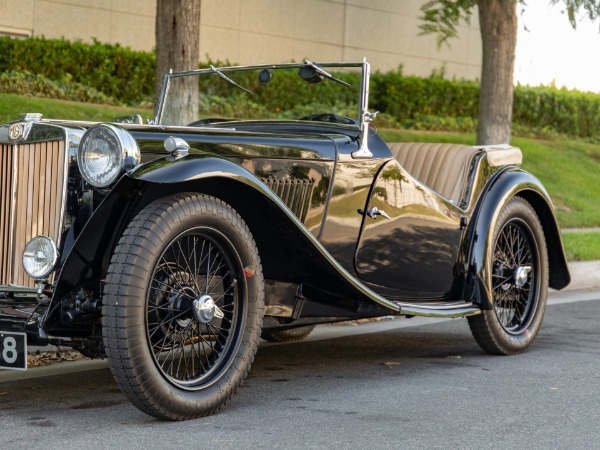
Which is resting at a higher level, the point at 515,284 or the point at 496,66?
the point at 496,66

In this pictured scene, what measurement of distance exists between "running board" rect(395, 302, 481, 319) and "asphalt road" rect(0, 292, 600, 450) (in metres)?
0.32

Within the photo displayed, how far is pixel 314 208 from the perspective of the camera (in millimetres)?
5016

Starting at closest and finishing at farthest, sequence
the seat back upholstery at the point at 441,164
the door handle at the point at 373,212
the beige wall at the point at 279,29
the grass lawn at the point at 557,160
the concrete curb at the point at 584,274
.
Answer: the door handle at the point at 373,212
the seat back upholstery at the point at 441,164
the concrete curb at the point at 584,274
the grass lawn at the point at 557,160
the beige wall at the point at 279,29

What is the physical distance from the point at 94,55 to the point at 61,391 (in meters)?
9.93

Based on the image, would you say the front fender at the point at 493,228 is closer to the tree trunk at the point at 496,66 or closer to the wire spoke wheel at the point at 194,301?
the wire spoke wheel at the point at 194,301

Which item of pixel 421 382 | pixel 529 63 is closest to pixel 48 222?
pixel 421 382

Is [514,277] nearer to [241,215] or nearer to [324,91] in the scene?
[241,215]

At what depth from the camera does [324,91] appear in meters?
17.4

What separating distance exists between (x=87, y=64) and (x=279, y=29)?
17.5 feet

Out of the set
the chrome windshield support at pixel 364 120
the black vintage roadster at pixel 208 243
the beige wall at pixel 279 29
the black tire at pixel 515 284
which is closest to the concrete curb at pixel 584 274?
the black tire at pixel 515 284

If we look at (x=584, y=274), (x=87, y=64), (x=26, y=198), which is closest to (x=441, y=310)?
(x=26, y=198)

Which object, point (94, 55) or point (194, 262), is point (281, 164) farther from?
point (94, 55)

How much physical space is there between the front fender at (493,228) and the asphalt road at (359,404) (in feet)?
1.42

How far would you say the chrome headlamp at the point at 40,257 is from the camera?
426 cm
